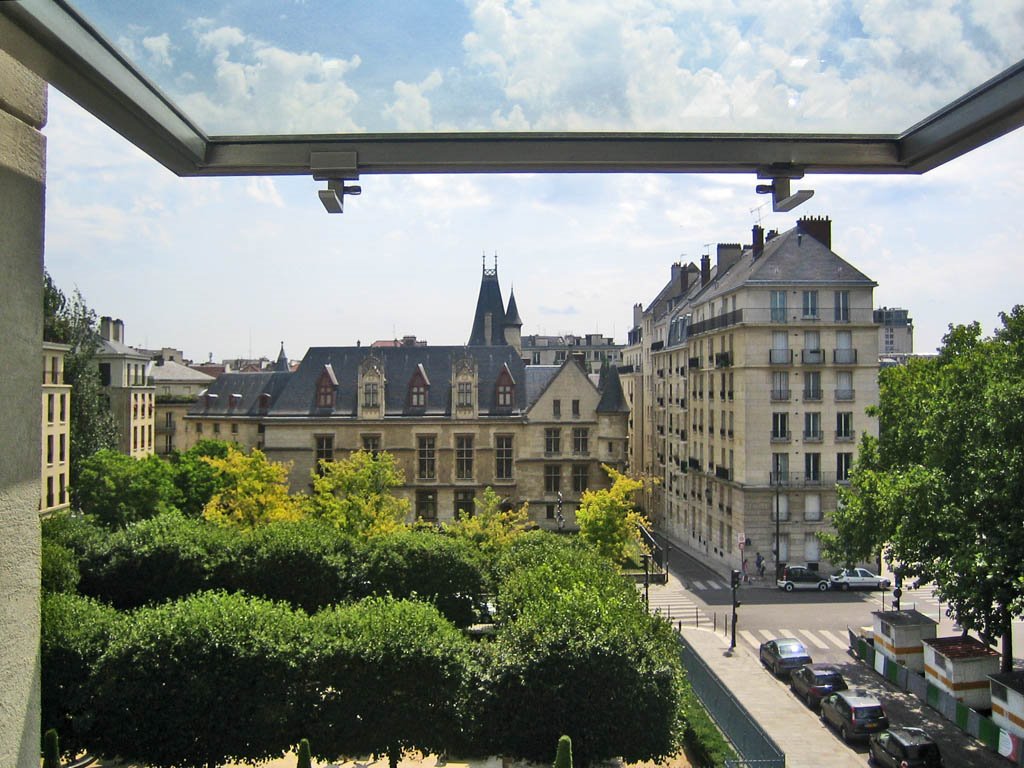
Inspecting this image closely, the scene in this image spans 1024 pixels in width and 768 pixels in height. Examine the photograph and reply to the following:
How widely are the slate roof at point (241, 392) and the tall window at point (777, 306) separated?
3010 cm

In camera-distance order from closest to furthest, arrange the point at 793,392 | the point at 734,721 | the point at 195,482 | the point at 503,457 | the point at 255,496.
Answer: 1. the point at 734,721
2. the point at 255,496
3. the point at 793,392
4. the point at 503,457
5. the point at 195,482

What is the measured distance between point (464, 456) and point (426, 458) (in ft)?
7.32

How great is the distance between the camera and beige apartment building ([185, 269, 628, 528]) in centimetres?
4500

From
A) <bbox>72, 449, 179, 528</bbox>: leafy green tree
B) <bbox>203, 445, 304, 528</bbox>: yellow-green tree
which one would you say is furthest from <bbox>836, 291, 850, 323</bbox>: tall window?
<bbox>72, 449, 179, 528</bbox>: leafy green tree

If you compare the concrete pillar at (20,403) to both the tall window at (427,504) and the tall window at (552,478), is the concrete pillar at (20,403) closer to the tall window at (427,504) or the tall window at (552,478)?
the tall window at (427,504)

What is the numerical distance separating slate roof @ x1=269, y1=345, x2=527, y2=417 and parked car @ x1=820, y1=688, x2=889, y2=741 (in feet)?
91.6

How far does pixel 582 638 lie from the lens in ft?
46.8

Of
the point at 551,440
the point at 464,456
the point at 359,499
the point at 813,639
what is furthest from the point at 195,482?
the point at 813,639

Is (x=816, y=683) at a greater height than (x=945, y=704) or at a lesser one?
greater

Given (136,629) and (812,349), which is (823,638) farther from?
(136,629)

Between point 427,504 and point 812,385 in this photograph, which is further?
point 427,504

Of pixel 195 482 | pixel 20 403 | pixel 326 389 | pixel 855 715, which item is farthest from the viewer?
pixel 195 482

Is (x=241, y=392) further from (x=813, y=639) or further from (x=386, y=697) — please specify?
(x=386, y=697)

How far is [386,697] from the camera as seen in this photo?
14.5 m
